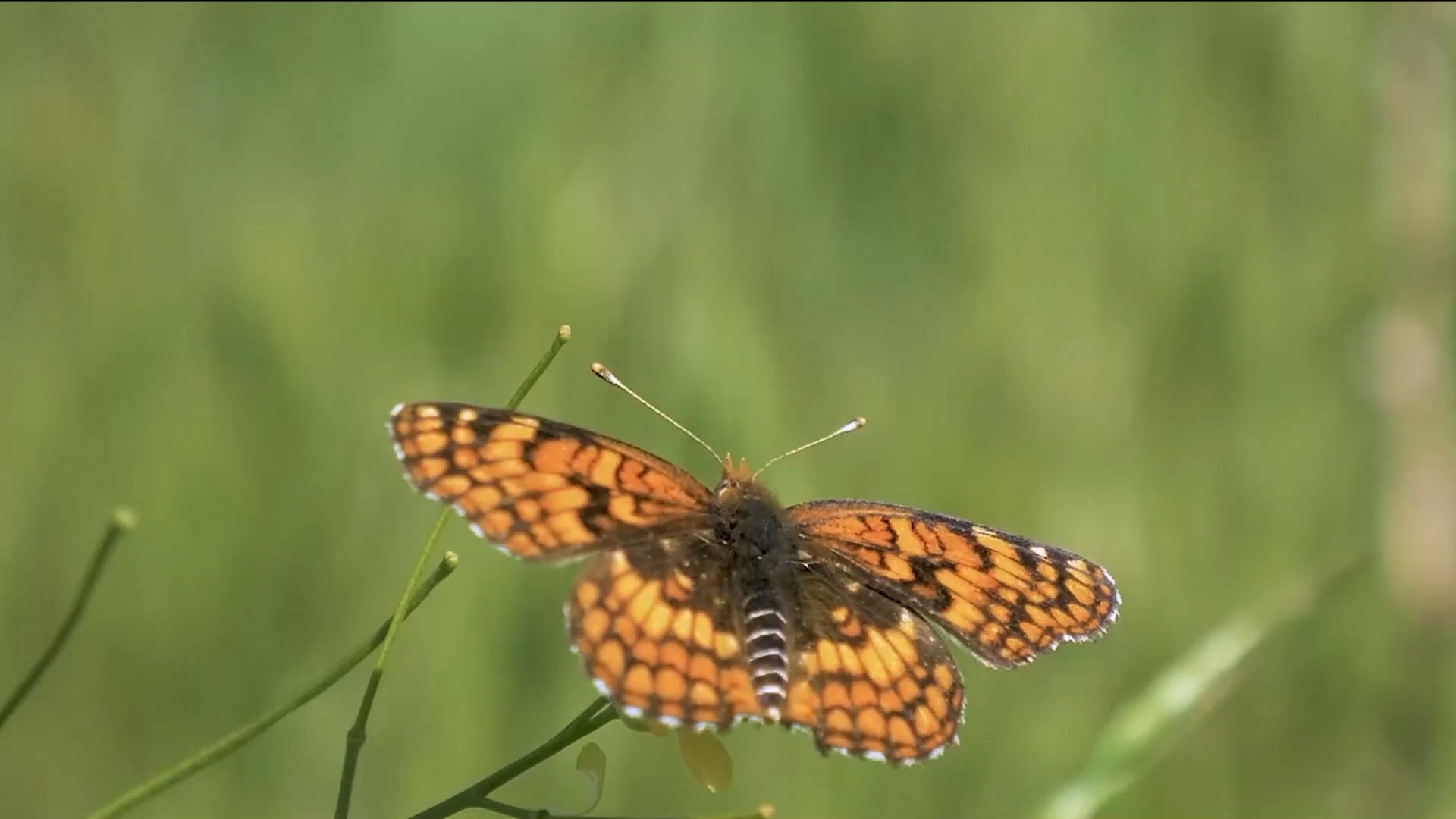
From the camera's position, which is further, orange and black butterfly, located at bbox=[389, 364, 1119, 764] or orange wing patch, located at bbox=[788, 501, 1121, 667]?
orange wing patch, located at bbox=[788, 501, 1121, 667]

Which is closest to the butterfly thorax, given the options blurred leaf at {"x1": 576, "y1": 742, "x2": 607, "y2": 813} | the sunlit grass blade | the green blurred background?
blurred leaf at {"x1": 576, "y1": 742, "x2": 607, "y2": 813}

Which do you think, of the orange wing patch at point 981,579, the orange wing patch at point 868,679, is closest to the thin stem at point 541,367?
the orange wing patch at point 868,679

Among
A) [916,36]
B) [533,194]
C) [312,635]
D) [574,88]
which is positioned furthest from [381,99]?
[312,635]

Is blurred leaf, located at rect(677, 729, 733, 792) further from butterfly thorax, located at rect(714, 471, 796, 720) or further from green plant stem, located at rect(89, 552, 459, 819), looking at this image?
green plant stem, located at rect(89, 552, 459, 819)

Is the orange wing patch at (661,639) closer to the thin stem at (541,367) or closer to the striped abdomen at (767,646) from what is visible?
the striped abdomen at (767,646)

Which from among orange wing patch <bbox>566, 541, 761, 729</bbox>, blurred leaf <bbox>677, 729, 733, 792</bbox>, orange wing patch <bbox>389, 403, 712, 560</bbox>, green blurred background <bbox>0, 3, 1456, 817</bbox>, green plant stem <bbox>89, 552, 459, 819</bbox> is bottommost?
green plant stem <bbox>89, 552, 459, 819</bbox>

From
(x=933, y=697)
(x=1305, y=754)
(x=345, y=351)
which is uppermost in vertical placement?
(x=345, y=351)

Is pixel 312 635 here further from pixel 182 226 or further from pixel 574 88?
pixel 574 88
